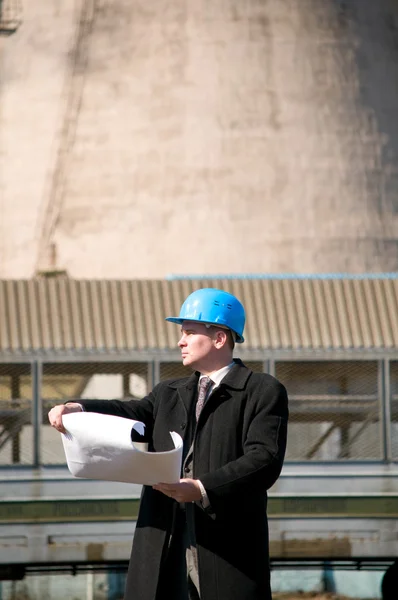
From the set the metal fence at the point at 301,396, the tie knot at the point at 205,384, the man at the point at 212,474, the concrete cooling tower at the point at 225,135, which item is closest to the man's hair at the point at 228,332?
the man at the point at 212,474

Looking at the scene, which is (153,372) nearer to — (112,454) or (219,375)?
(219,375)

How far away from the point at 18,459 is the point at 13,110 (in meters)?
8.06

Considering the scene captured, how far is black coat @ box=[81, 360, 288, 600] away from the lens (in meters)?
3.81

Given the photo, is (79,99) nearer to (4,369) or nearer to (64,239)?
(64,239)

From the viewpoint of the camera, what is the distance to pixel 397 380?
470 inches

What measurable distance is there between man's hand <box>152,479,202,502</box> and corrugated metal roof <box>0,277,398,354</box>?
7.73 m

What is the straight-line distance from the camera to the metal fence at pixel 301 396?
1141 centimetres

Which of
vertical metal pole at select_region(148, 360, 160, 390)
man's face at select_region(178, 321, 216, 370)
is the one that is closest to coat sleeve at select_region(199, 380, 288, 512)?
man's face at select_region(178, 321, 216, 370)

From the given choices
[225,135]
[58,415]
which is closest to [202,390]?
[58,415]

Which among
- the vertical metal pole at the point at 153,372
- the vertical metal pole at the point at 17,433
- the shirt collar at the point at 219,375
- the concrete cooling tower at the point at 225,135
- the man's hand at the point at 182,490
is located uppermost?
the concrete cooling tower at the point at 225,135

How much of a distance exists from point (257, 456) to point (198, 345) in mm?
465

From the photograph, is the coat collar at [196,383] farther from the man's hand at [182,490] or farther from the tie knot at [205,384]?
the man's hand at [182,490]

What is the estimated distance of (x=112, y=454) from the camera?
377 centimetres

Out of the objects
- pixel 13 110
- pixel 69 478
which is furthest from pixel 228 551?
pixel 13 110
